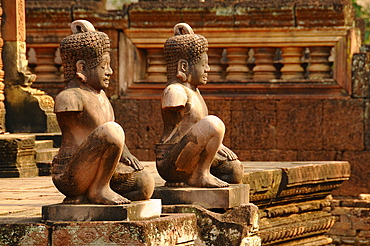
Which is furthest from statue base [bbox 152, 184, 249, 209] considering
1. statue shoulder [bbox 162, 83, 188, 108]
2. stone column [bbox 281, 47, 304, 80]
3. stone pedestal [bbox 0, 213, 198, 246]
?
stone column [bbox 281, 47, 304, 80]

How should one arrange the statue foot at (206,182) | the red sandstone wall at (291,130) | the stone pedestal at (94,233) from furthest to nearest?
the red sandstone wall at (291,130)
the statue foot at (206,182)
the stone pedestal at (94,233)

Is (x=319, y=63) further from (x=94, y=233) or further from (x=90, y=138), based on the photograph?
(x=94, y=233)

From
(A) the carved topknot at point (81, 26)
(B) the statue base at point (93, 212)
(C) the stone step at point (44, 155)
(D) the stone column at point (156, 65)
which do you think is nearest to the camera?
(B) the statue base at point (93, 212)

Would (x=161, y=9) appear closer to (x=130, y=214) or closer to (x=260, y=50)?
(x=260, y=50)

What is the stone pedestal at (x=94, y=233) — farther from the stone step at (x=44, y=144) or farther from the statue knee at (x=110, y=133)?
the stone step at (x=44, y=144)

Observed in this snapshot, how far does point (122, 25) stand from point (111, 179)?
6280 millimetres

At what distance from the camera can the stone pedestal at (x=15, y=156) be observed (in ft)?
29.5

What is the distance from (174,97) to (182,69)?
0.28m

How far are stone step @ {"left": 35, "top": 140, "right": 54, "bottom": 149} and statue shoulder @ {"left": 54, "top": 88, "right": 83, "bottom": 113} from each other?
4483mm

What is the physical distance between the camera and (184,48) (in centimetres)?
645

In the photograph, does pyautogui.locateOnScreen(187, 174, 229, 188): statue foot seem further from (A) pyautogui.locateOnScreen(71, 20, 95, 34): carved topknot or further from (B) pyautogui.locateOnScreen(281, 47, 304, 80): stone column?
(B) pyautogui.locateOnScreen(281, 47, 304, 80): stone column

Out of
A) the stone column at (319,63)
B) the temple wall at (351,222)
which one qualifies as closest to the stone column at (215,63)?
the stone column at (319,63)

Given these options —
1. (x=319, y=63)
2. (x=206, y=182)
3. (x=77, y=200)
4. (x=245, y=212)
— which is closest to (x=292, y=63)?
(x=319, y=63)

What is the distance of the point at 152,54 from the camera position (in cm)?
1153
